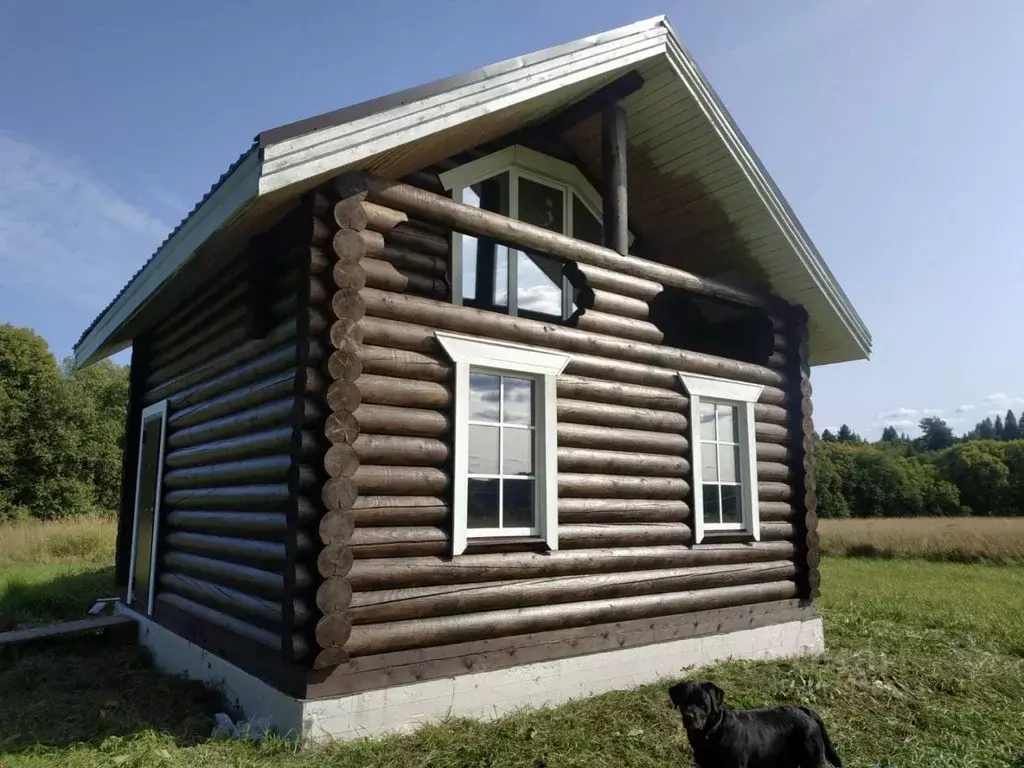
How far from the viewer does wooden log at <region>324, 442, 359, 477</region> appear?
526cm

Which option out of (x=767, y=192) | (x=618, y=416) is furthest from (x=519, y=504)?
(x=767, y=192)

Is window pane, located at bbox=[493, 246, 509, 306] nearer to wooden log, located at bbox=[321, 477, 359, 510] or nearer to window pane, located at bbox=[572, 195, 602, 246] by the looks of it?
window pane, located at bbox=[572, 195, 602, 246]

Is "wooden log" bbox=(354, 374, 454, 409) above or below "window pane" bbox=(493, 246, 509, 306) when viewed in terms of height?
below

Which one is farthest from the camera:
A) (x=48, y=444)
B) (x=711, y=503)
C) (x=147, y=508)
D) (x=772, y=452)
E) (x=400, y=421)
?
(x=48, y=444)

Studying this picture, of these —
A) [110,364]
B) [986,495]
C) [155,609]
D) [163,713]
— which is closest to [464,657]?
[163,713]

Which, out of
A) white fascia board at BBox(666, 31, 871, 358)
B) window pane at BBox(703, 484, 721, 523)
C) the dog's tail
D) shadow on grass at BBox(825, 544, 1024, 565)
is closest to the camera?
the dog's tail

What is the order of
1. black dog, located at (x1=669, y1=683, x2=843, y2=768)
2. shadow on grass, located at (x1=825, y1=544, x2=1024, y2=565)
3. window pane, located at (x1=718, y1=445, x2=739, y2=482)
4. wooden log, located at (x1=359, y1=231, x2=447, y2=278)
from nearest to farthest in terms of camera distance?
black dog, located at (x1=669, y1=683, x2=843, y2=768) < wooden log, located at (x1=359, y1=231, x2=447, y2=278) < window pane, located at (x1=718, y1=445, x2=739, y2=482) < shadow on grass, located at (x1=825, y1=544, x2=1024, y2=565)

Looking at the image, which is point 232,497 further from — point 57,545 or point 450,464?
point 57,545

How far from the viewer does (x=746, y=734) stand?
4.21 m

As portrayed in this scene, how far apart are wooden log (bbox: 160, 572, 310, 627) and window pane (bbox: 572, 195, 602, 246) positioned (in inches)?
207

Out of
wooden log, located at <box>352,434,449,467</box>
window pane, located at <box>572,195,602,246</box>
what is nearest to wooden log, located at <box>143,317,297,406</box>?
wooden log, located at <box>352,434,449,467</box>

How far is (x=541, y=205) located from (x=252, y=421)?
3946 millimetres

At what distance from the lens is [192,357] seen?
8344 millimetres

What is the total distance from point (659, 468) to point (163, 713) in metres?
5.19
